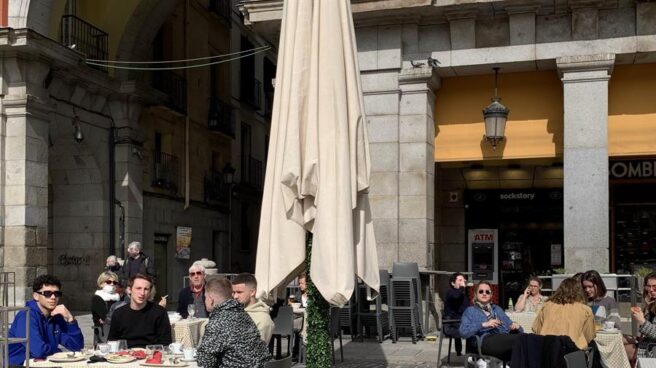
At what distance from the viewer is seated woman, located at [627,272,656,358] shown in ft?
27.3

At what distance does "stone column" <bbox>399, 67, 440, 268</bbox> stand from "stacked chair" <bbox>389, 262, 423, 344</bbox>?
0.41 meters

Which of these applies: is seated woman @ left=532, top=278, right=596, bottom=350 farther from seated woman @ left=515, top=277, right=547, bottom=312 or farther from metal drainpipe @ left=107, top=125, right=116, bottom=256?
metal drainpipe @ left=107, top=125, right=116, bottom=256

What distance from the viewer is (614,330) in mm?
8250

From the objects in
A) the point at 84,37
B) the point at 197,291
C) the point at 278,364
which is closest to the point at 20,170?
the point at 84,37

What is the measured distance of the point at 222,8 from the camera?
27.2 metres

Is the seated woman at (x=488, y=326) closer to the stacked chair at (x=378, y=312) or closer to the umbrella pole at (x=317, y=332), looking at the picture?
the umbrella pole at (x=317, y=332)

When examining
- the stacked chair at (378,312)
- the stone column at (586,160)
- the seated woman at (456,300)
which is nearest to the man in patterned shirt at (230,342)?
the seated woman at (456,300)

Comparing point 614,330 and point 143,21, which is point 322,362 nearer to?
point 614,330

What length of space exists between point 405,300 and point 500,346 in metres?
4.33

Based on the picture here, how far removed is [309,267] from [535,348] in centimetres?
200

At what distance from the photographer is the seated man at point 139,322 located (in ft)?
24.0

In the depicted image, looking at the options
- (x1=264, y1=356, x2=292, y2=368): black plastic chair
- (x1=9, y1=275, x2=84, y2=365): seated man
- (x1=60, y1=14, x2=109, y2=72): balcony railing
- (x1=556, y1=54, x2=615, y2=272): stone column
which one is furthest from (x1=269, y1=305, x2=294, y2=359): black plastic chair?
(x1=60, y1=14, x2=109, y2=72): balcony railing

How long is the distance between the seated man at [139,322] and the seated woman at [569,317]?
344 cm

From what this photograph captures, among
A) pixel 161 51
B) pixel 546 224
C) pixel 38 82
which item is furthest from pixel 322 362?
pixel 161 51
